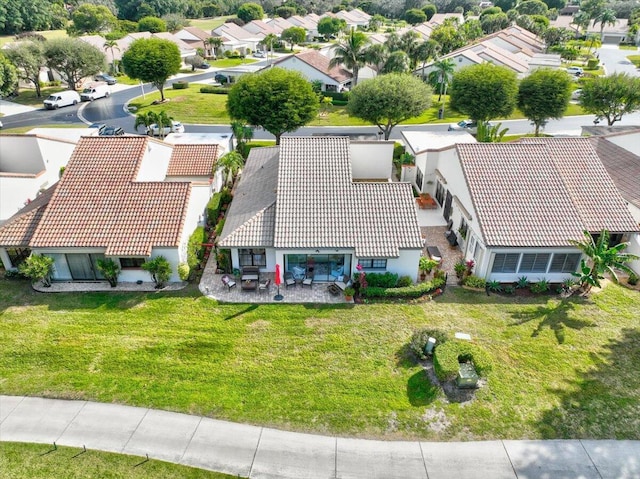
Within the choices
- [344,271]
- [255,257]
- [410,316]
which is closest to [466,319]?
[410,316]

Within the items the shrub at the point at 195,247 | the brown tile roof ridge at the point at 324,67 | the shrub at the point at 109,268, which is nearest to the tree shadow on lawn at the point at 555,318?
the shrub at the point at 195,247

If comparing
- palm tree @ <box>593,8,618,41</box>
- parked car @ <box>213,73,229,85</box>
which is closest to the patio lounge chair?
parked car @ <box>213,73,229,85</box>

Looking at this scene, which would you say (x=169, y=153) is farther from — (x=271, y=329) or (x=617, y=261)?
(x=617, y=261)

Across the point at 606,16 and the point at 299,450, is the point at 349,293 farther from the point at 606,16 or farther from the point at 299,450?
the point at 606,16

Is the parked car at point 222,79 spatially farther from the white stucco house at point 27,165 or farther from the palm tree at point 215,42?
the white stucco house at point 27,165

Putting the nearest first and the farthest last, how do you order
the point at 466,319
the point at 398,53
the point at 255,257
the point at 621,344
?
the point at 621,344 < the point at 466,319 < the point at 255,257 < the point at 398,53

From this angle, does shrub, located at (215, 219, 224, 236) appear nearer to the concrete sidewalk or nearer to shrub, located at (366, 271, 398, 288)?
shrub, located at (366, 271, 398, 288)
